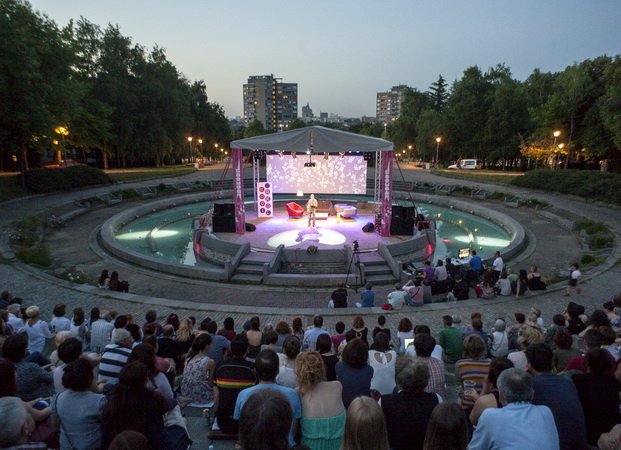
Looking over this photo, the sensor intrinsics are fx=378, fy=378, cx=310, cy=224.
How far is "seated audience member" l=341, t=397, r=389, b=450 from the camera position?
216cm

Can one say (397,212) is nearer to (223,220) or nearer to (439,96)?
(223,220)

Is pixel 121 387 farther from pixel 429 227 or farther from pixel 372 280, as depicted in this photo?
pixel 429 227

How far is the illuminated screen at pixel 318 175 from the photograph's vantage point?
74.8 ft

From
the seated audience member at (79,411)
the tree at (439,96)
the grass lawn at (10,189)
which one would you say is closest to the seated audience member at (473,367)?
the seated audience member at (79,411)

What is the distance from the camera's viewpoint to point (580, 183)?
26.7 metres

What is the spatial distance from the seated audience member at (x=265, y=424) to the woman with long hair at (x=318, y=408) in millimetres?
859

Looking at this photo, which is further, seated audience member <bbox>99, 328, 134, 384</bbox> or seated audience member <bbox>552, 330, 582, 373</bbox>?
seated audience member <bbox>552, 330, 582, 373</bbox>

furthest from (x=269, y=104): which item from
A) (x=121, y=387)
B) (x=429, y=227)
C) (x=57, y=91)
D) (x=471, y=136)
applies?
(x=121, y=387)

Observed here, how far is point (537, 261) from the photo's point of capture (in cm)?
1464

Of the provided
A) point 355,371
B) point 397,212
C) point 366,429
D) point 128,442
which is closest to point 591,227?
point 397,212

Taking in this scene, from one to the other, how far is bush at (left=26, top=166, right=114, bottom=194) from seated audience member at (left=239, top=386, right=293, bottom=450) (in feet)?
101

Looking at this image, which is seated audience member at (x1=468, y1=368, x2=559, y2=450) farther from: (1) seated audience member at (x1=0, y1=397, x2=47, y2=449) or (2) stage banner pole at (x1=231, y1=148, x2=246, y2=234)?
(2) stage banner pole at (x1=231, y1=148, x2=246, y2=234)

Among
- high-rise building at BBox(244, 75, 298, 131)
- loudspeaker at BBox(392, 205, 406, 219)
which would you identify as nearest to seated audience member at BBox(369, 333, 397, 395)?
loudspeaker at BBox(392, 205, 406, 219)

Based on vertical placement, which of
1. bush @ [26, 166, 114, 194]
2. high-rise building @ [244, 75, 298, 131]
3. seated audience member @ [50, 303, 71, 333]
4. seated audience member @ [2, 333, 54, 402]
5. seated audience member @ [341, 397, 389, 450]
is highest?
high-rise building @ [244, 75, 298, 131]
